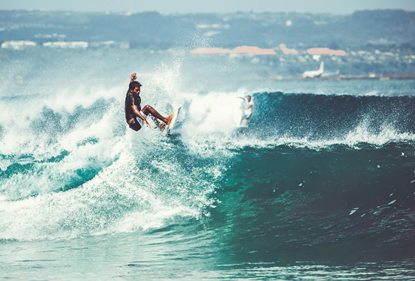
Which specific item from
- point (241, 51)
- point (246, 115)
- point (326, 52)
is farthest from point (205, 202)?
point (326, 52)

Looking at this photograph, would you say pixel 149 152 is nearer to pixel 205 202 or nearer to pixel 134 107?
pixel 134 107

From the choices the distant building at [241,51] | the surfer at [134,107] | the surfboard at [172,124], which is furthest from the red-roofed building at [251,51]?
the surfer at [134,107]

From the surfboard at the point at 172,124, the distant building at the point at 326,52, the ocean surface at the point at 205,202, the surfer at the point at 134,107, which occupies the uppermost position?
the distant building at the point at 326,52

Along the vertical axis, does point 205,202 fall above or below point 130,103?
below

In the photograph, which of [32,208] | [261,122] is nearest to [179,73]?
[261,122]

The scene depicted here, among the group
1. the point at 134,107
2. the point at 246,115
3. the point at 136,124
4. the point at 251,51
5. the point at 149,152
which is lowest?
the point at 149,152

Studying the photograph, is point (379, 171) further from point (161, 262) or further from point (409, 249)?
point (161, 262)

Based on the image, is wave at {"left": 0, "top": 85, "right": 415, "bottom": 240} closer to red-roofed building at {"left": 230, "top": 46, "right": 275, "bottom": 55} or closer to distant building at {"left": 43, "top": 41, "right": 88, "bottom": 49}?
distant building at {"left": 43, "top": 41, "right": 88, "bottom": 49}

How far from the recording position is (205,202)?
855cm

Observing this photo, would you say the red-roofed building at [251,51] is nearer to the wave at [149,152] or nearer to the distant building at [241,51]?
the distant building at [241,51]

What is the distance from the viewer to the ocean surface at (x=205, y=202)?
612 cm

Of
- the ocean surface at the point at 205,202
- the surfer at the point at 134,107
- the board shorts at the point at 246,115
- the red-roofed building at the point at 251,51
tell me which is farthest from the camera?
the red-roofed building at the point at 251,51

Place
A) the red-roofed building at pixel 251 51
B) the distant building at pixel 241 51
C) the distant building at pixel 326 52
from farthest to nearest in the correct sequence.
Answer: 1. the distant building at pixel 326 52
2. the red-roofed building at pixel 251 51
3. the distant building at pixel 241 51

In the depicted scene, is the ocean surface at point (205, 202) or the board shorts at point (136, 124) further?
the board shorts at point (136, 124)
